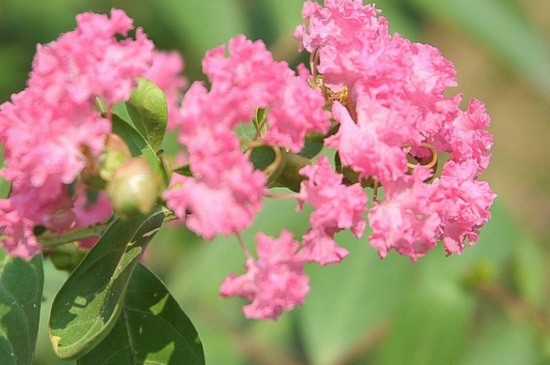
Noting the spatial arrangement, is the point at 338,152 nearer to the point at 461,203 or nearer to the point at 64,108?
the point at 461,203

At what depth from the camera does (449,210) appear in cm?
95

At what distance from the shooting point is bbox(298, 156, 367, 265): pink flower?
0.89 m

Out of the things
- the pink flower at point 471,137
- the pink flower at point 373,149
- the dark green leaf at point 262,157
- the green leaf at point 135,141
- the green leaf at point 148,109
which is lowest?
the green leaf at point 135,141

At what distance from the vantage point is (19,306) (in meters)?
1.05

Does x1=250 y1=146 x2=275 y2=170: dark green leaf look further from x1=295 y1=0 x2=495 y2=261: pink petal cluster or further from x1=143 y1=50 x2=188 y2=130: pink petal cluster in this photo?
x1=143 y1=50 x2=188 y2=130: pink petal cluster

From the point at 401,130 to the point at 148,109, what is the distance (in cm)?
29

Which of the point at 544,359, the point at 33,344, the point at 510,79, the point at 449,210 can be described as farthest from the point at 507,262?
the point at 510,79

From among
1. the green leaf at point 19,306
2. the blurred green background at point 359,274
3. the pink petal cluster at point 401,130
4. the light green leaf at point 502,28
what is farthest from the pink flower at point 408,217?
the light green leaf at point 502,28

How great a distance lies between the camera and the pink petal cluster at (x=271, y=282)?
89cm

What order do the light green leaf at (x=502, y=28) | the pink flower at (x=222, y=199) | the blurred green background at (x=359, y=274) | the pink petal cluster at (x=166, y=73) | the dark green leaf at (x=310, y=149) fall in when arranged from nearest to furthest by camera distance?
the pink flower at (x=222, y=199) < the dark green leaf at (x=310, y=149) < the pink petal cluster at (x=166, y=73) < the blurred green background at (x=359, y=274) < the light green leaf at (x=502, y=28)

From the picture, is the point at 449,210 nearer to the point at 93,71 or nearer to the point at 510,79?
the point at 93,71

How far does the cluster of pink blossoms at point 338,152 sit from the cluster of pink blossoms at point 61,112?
0.08m

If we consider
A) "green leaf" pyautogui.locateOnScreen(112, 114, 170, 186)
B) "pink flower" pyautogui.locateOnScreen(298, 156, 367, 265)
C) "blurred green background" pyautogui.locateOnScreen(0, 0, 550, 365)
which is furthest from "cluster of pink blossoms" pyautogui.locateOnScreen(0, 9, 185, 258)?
"blurred green background" pyautogui.locateOnScreen(0, 0, 550, 365)

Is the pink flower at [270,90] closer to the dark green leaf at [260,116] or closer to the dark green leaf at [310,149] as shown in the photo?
the dark green leaf at [260,116]
